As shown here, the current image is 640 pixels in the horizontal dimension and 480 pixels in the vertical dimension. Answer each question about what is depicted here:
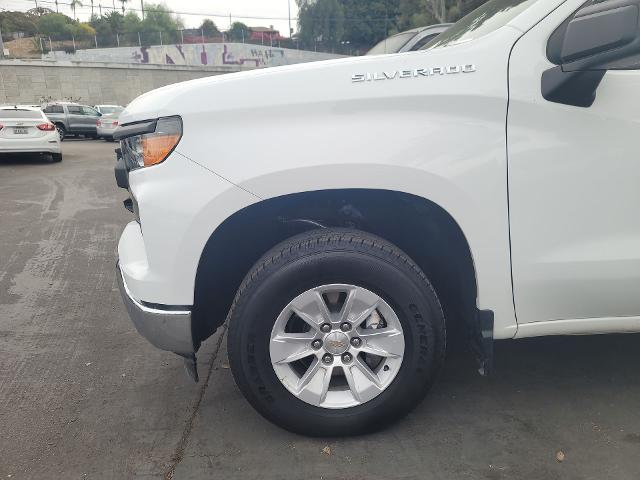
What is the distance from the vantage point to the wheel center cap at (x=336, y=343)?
2404 mm

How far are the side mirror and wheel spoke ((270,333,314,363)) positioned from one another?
1435mm

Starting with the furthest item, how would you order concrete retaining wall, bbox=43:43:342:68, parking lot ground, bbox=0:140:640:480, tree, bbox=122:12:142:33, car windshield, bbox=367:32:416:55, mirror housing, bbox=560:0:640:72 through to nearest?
tree, bbox=122:12:142:33, concrete retaining wall, bbox=43:43:342:68, car windshield, bbox=367:32:416:55, parking lot ground, bbox=0:140:640:480, mirror housing, bbox=560:0:640:72

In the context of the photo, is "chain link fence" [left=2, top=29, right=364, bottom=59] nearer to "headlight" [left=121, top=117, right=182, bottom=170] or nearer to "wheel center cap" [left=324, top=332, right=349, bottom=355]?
"headlight" [left=121, top=117, right=182, bottom=170]

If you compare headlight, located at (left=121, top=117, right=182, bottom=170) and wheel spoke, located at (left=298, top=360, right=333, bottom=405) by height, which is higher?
headlight, located at (left=121, top=117, right=182, bottom=170)

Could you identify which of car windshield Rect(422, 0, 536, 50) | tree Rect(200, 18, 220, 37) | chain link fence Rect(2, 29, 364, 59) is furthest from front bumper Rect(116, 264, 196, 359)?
tree Rect(200, 18, 220, 37)

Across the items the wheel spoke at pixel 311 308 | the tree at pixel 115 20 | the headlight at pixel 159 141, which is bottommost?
the wheel spoke at pixel 311 308

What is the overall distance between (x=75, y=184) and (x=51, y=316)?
681cm

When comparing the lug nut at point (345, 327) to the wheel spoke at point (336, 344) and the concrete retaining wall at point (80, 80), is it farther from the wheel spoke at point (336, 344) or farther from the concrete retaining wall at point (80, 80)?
the concrete retaining wall at point (80, 80)

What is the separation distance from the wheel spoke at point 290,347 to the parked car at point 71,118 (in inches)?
941

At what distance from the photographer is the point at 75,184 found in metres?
10.1

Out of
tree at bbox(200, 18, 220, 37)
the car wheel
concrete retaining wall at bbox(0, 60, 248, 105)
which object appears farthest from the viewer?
tree at bbox(200, 18, 220, 37)

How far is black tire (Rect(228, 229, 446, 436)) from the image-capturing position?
230 centimetres

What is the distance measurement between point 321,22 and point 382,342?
5547cm

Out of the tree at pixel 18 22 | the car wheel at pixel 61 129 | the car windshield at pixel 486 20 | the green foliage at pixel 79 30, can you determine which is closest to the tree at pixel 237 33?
the green foliage at pixel 79 30
